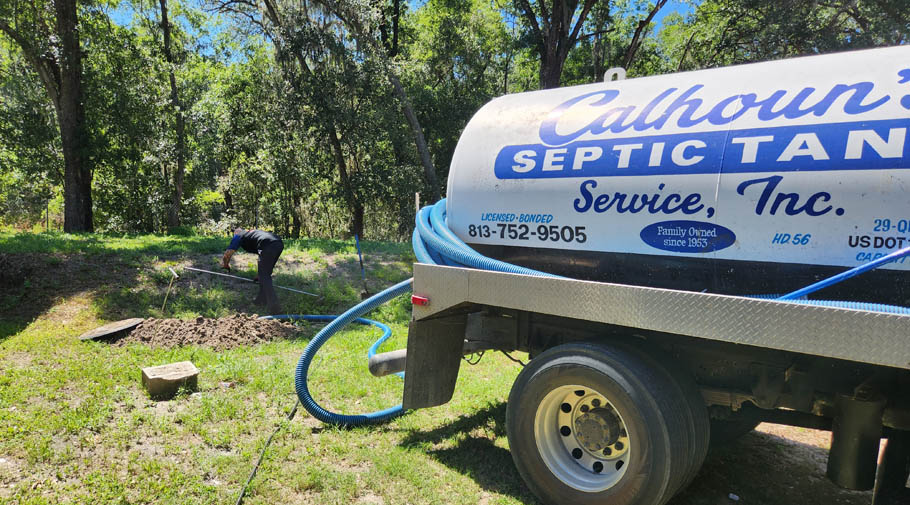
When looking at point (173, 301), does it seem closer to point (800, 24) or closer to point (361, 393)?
point (361, 393)

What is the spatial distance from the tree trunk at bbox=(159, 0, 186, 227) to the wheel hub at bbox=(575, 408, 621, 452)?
63.4ft

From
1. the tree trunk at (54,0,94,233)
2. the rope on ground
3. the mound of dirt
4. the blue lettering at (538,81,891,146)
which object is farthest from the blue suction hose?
the tree trunk at (54,0,94,233)

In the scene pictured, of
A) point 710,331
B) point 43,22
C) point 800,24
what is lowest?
point 710,331

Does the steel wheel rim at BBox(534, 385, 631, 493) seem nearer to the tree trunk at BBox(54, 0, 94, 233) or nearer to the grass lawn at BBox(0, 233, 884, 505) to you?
the grass lawn at BBox(0, 233, 884, 505)

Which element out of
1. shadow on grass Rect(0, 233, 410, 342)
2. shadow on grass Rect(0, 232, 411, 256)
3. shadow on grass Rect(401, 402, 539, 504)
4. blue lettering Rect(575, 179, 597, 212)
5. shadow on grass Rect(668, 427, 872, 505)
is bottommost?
shadow on grass Rect(401, 402, 539, 504)

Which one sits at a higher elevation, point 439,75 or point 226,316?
point 439,75

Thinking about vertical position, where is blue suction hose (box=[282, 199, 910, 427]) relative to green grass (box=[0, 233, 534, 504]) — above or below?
above

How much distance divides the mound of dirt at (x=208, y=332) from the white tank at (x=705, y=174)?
418 centimetres

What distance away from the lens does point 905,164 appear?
260 cm

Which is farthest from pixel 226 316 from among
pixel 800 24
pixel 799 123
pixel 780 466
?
pixel 800 24

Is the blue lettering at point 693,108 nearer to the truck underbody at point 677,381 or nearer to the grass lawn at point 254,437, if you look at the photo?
the truck underbody at point 677,381

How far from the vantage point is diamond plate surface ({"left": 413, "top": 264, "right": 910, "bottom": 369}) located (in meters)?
2.49

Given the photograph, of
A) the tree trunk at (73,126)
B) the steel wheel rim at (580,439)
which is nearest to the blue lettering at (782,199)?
the steel wheel rim at (580,439)

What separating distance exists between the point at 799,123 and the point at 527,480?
2635 mm
